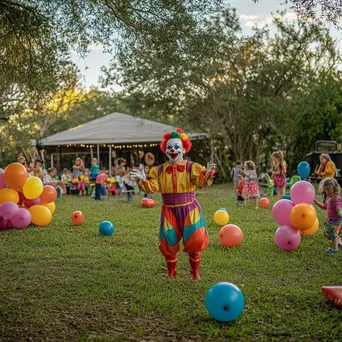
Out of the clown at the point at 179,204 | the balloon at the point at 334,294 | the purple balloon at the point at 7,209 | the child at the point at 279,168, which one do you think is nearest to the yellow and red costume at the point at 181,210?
the clown at the point at 179,204

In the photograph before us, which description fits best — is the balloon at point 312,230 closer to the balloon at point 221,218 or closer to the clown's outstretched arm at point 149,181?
the balloon at point 221,218

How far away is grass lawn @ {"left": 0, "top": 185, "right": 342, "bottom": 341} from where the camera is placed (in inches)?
177

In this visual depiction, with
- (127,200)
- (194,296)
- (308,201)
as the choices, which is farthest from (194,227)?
(127,200)

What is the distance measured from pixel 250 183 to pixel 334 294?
27.6 feet

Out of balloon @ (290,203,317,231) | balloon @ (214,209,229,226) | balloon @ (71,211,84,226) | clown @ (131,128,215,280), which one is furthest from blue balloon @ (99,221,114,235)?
balloon @ (290,203,317,231)

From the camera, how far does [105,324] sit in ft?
15.4

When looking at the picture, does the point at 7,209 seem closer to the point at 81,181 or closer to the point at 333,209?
the point at 333,209

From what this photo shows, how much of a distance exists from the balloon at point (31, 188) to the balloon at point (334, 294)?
276 inches

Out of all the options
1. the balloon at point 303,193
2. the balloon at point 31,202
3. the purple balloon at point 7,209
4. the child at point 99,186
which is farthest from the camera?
the child at point 99,186

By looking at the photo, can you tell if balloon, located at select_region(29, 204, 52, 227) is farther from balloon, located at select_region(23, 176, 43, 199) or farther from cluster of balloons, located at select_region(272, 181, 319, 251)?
cluster of balloons, located at select_region(272, 181, 319, 251)

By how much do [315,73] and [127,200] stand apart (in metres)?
11.2

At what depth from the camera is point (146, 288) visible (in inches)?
231

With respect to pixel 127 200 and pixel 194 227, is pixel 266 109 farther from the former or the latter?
pixel 194 227

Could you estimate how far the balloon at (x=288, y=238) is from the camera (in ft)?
25.3
